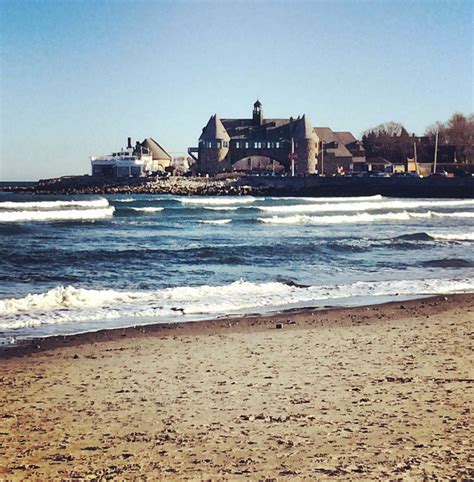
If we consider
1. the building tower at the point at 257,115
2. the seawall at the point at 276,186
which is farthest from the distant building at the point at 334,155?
the seawall at the point at 276,186

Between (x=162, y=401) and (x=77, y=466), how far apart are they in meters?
1.67

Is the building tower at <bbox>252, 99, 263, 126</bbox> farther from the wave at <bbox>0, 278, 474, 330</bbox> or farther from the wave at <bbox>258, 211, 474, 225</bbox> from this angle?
the wave at <bbox>0, 278, 474, 330</bbox>

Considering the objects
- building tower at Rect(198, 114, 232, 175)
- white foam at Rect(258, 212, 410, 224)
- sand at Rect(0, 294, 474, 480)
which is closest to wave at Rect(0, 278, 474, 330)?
sand at Rect(0, 294, 474, 480)

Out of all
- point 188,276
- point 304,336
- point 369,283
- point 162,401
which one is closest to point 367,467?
point 162,401

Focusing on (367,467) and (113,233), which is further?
(113,233)

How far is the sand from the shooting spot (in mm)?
4918

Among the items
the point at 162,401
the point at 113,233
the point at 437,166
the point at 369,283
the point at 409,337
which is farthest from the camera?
the point at 437,166

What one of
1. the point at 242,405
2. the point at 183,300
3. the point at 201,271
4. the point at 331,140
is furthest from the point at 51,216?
the point at 331,140

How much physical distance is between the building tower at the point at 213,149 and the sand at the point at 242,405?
93.8 m

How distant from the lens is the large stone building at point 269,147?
10269 centimetres

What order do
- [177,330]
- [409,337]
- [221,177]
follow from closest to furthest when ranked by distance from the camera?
[409,337]
[177,330]
[221,177]

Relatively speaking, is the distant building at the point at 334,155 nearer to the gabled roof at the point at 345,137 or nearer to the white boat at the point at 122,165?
the gabled roof at the point at 345,137

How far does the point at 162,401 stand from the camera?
656 cm

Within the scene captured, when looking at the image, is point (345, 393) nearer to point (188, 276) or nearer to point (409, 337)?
point (409, 337)
